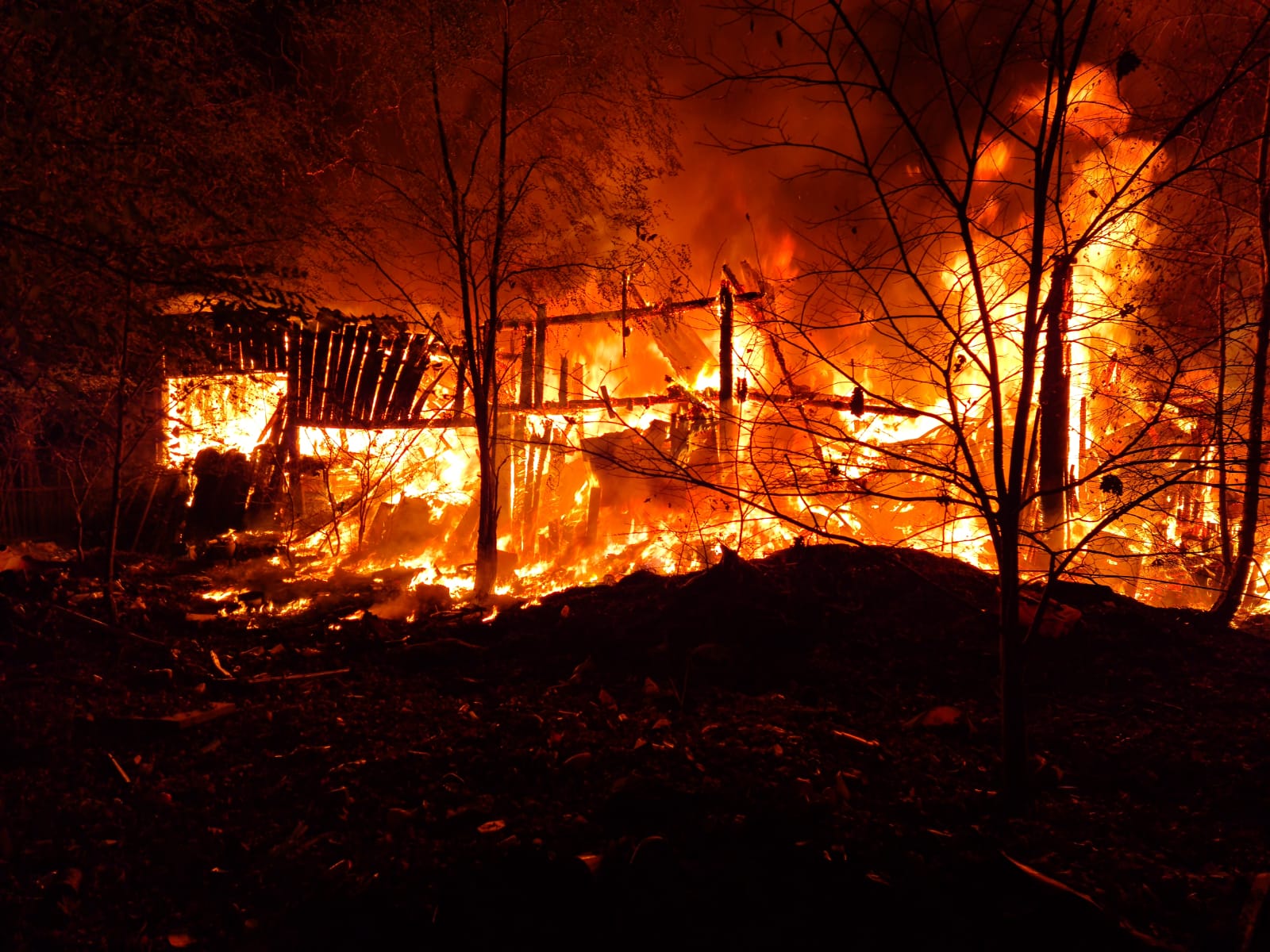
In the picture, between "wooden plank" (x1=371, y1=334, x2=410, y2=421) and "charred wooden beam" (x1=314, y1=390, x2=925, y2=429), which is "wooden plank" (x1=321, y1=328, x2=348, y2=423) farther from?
"wooden plank" (x1=371, y1=334, x2=410, y2=421)

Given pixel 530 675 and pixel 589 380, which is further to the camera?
pixel 589 380

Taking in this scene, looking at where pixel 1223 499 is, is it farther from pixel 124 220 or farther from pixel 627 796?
pixel 124 220

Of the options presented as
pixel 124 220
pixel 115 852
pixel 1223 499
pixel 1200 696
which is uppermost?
pixel 124 220

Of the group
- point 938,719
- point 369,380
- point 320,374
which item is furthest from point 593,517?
point 938,719

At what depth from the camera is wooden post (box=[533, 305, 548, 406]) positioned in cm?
946

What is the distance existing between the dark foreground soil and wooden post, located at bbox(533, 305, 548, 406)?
4316 mm

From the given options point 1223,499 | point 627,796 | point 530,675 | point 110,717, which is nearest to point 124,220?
point 110,717

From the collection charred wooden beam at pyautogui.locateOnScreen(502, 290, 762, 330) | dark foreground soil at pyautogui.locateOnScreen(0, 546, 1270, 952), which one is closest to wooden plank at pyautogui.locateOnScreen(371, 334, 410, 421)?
charred wooden beam at pyautogui.locateOnScreen(502, 290, 762, 330)

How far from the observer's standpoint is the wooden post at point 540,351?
31.0 feet

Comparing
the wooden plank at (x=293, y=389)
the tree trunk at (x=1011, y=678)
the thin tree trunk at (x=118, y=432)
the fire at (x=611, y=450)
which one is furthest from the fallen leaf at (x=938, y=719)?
the wooden plank at (x=293, y=389)

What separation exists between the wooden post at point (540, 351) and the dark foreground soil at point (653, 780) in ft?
14.2

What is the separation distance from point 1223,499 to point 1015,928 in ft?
20.1

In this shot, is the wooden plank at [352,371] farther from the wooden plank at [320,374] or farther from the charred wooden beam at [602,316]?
the charred wooden beam at [602,316]

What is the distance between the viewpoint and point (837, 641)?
216 inches
